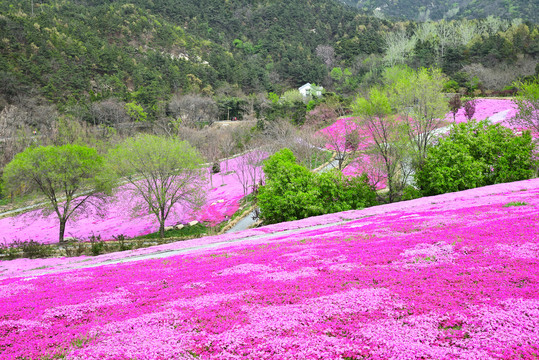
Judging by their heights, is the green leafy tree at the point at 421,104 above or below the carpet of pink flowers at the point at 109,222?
above

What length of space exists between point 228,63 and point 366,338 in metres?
120

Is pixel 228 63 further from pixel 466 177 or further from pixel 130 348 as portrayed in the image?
pixel 130 348

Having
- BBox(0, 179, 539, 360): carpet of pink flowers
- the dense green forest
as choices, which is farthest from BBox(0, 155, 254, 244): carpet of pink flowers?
the dense green forest

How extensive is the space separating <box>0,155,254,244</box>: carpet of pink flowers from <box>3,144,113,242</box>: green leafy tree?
2425mm

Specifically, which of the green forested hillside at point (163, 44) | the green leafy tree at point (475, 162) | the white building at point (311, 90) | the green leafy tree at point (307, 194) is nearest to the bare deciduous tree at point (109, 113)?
the green forested hillside at point (163, 44)

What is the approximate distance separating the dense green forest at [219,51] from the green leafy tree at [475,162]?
138 feet

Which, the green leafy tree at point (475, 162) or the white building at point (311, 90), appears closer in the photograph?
the green leafy tree at point (475, 162)

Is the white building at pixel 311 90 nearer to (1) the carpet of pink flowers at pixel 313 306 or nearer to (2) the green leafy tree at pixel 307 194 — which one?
(2) the green leafy tree at pixel 307 194

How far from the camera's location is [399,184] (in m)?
28.0

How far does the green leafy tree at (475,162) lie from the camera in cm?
2386

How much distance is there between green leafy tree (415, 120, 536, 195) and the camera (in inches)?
939

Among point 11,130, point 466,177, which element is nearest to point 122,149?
point 466,177

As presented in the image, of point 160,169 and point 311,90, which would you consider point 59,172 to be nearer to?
point 160,169

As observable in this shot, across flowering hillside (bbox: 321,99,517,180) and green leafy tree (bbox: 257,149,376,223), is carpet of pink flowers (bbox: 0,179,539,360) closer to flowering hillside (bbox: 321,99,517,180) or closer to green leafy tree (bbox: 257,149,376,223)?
green leafy tree (bbox: 257,149,376,223)
